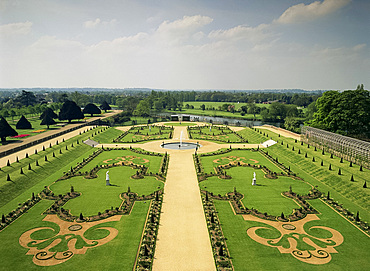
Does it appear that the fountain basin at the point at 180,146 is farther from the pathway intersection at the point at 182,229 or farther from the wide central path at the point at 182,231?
the wide central path at the point at 182,231

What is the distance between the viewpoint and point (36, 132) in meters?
93.2

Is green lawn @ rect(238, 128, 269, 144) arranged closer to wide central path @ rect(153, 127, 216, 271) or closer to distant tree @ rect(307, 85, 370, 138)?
distant tree @ rect(307, 85, 370, 138)

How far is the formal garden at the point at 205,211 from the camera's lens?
25531 mm

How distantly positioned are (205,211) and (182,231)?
5.66 metres

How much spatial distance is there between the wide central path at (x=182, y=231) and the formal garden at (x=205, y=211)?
0.88 metres

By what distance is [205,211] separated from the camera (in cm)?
3478

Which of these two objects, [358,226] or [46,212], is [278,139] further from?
[46,212]

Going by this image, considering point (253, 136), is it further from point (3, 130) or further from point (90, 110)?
point (90, 110)

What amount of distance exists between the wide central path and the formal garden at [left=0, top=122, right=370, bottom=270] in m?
0.88

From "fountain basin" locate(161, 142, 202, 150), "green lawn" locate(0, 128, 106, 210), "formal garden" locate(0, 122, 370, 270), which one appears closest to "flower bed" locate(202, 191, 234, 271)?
"formal garden" locate(0, 122, 370, 270)

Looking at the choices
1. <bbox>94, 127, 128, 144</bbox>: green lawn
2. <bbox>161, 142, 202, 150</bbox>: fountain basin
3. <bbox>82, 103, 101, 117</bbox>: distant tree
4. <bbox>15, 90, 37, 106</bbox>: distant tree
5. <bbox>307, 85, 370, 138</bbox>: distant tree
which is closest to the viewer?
<bbox>307, 85, 370, 138</bbox>: distant tree

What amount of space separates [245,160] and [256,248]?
35.2 metres

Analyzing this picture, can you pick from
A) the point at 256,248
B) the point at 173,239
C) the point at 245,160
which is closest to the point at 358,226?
the point at 256,248

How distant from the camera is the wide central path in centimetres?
2464
